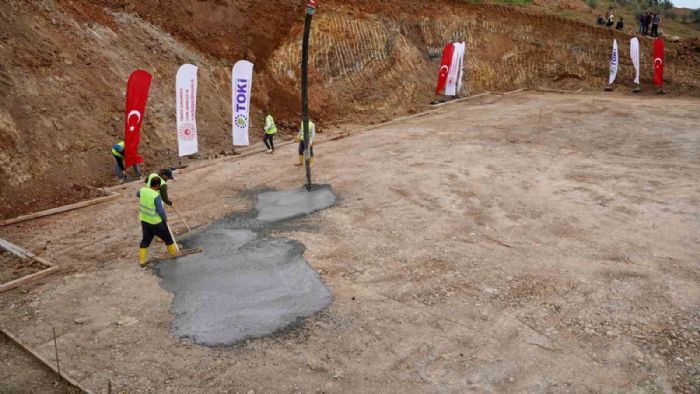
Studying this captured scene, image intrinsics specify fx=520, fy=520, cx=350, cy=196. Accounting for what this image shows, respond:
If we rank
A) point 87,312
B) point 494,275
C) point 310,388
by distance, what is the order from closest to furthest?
point 310,388
point 87,312
point 494,275

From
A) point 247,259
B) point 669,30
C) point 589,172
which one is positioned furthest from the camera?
point 669,30

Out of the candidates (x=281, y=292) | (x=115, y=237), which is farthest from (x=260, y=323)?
(x=115, y=237)

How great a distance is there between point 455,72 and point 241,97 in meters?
11.6

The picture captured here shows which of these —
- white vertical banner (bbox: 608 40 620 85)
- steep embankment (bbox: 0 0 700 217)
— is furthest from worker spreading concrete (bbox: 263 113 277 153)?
white vertical banner (bbox: 608 40 620 85)

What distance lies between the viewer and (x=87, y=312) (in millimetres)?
7586

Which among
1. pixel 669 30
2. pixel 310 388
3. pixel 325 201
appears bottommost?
pixel 310 388

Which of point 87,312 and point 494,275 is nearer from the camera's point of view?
point 87,312

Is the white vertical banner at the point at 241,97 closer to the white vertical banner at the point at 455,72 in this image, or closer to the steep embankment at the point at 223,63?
the steep embankment at the point at 223,63

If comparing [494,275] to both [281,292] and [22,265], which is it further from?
[22,265]

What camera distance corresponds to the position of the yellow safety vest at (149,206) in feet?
28.2

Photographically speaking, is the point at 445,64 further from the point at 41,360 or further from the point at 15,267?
the point at 41,360

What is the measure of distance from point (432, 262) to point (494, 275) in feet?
3.44

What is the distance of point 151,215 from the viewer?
8.67m

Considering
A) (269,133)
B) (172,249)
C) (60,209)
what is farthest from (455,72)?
(172,249)
